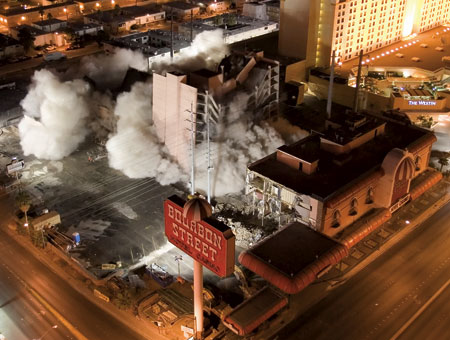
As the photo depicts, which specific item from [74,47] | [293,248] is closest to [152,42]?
[74,47]

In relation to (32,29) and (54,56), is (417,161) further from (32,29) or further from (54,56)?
(32,29)

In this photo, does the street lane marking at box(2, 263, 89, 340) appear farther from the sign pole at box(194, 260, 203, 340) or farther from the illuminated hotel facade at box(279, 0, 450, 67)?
the illuminated hotel facade at box(279, 0, 450, 67)

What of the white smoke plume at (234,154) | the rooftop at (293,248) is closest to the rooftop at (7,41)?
the white smoke plume at (234,154)

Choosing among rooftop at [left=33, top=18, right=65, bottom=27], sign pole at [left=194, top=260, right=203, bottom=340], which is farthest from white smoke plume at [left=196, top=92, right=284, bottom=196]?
rooftop at [left=33, top=18, right=65, bottom=27]

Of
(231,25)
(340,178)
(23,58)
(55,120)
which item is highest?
(231,25)

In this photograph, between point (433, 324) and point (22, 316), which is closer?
point (433, 324)

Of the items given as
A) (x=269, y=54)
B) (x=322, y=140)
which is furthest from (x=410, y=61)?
(x=322, y=140)

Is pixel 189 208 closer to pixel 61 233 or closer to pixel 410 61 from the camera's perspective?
pixel 61 233

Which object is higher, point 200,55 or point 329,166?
point 200,55
